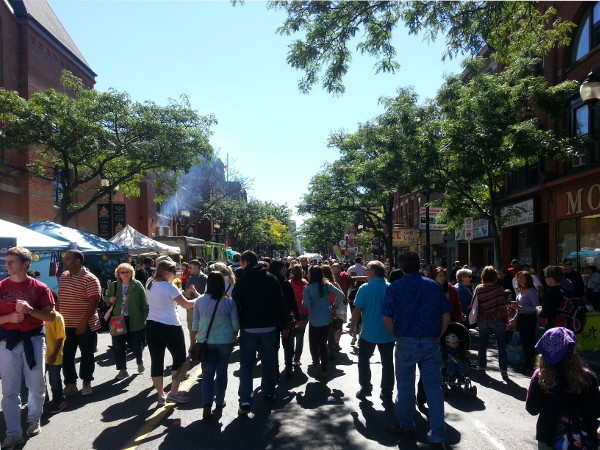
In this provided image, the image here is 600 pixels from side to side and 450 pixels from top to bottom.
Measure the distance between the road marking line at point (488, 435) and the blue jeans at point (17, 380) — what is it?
15.4 feet

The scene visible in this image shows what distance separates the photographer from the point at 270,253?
381 ft

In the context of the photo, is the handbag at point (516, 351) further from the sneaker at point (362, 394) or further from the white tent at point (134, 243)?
the white tent at point (134, 243)

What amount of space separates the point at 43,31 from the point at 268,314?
26.0m

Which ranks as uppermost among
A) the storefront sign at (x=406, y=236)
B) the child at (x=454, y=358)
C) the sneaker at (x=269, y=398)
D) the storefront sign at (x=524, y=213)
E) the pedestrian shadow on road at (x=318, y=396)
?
the storefront sign at (x=524, y=213)

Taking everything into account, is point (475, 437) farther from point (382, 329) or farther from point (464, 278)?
point (464, 278)

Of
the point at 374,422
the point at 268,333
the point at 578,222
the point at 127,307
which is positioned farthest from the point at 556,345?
the point at 578,222

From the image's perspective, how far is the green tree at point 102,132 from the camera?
2042 cm

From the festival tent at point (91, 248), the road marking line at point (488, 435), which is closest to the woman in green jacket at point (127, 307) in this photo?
the road marking line at point (488, 435)

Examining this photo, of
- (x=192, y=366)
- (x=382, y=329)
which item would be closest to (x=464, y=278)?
(x=382, y=329)

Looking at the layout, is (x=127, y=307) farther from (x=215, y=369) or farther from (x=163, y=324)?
(x=215, y=369)

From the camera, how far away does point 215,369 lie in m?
6.70

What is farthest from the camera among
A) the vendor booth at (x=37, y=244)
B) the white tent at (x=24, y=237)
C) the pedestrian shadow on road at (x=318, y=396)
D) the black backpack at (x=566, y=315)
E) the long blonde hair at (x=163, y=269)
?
the white tent at (x=24, y=237)

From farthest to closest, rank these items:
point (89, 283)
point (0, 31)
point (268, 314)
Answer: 1. point (0, 31)
2. point (89, 283)
3. point (268, 314)

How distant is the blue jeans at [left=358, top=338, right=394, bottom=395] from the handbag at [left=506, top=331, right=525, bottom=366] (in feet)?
11.7
